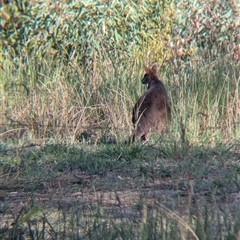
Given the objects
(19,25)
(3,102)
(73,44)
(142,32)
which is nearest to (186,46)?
(142,32)

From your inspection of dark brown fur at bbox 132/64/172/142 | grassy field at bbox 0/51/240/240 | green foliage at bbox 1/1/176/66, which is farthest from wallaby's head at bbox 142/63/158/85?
green foliage at bbox 1/1/176/66

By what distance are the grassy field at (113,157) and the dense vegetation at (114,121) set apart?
0.02 m

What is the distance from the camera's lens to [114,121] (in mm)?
8648

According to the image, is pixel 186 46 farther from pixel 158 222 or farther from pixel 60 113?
pixel 158 222

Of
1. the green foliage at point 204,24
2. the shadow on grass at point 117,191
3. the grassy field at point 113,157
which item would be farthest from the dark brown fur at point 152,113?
the green foliage at point 204,24

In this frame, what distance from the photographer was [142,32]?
1166cm

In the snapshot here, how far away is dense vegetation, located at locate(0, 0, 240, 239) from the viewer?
460 cm

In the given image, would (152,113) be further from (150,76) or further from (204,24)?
(204,24)

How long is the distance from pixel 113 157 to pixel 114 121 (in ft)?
4.79

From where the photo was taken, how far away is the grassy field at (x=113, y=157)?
14.4ft

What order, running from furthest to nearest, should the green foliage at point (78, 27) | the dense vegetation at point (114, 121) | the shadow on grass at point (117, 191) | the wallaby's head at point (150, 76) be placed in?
the green foliage at point (78, 27) → the wallaby's head at point (150, 76) → the dense vegetation at point (114, 121) → the shadow on grass at point (117, 191)

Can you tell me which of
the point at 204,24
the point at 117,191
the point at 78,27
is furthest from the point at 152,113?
the point at 204,24

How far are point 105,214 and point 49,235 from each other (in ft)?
1.83

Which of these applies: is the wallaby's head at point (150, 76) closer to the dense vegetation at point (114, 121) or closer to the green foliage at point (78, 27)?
the dense vegetation at point (114, 121)
